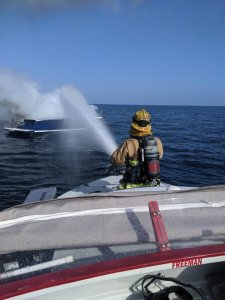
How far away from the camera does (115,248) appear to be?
2.92 m

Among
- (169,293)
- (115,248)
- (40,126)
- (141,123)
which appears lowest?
(169,293)

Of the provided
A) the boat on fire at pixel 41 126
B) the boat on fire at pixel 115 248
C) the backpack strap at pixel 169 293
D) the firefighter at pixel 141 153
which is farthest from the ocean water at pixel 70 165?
the backpack strap at pixel 169 293

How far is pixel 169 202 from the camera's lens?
3336mm

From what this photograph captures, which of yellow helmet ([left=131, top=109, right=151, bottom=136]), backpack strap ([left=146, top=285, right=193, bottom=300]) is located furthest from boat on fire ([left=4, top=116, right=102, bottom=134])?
backpack strap ([left=146, top=285, right=193, bottom=300])

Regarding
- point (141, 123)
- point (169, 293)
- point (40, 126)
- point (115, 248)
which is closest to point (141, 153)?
point (141, 123)

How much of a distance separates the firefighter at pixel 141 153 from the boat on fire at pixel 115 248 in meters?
3.02

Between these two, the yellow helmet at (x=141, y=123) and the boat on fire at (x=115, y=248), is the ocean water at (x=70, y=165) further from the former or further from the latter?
the boat on fire at (x=115, y=248)

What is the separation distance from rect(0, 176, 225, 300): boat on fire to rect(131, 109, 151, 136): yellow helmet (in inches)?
125

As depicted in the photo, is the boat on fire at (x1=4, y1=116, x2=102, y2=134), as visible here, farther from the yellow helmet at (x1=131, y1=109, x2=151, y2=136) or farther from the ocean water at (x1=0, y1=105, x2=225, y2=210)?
the yellow helmet at (x1=131, y1=109, x2=151, y2=136)

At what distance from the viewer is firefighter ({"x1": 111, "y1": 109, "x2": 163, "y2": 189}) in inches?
254

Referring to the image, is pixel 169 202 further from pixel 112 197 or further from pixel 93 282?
pixel 93 282

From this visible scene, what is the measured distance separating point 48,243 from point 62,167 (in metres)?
15.2

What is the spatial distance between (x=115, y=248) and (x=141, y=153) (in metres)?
3.73

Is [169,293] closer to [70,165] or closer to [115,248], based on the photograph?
[115,248]
